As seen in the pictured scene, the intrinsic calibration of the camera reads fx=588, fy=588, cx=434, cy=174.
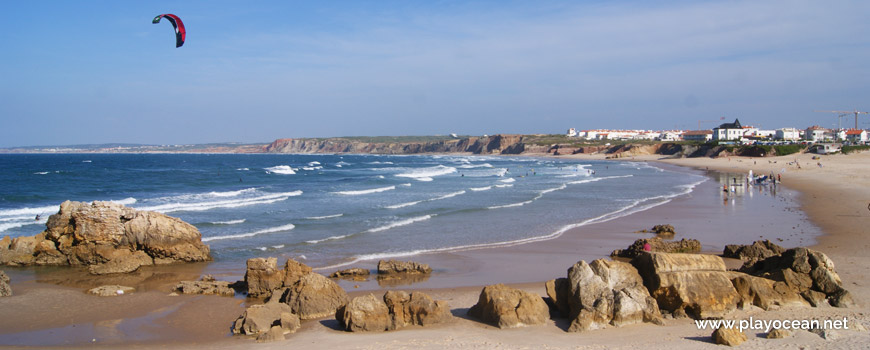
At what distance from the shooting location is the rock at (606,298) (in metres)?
9.33

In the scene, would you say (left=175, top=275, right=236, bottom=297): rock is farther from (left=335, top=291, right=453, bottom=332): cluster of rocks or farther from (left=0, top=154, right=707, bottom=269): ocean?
(left=335, top=291, right=453, bottom=332): cluster of rocks

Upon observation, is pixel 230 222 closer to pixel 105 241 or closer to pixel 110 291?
pixel 105 241

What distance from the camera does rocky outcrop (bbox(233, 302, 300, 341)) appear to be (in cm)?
951

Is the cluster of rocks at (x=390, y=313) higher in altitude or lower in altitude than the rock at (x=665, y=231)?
higher

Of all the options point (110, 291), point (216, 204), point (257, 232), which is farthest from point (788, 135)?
point (110, 291)

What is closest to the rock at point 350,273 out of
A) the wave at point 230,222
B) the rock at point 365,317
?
the rock at point 365,317

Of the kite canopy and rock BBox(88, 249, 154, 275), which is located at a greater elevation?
the kite canopy

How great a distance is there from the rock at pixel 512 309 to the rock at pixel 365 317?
1715 mm

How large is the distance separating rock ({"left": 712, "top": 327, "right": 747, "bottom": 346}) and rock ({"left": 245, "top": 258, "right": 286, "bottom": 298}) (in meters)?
8.31

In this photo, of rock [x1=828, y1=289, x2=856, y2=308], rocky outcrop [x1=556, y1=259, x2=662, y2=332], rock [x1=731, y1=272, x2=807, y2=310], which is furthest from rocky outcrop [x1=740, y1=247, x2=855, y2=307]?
rocky outcrop [x1=556, y1=259, x2=662, y2=332]

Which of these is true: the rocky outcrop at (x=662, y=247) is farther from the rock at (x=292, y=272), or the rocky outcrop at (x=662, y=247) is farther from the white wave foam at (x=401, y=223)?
the white wave foam at (x=401, y=223)

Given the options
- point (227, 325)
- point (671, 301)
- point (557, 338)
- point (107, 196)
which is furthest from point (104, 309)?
point (107, 196)

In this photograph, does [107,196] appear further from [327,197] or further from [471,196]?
[471,196]

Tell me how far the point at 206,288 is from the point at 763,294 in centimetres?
1092
